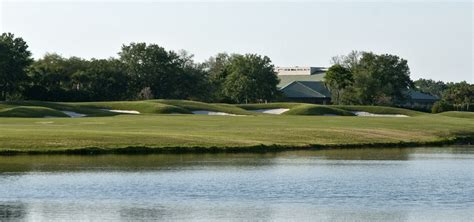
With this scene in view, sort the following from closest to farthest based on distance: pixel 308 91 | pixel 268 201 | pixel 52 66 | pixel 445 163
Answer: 1. pixel 268 201
2. pixel 445 163
3. pixel 52 66
4. pixel 308 91

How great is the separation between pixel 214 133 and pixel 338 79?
107 m

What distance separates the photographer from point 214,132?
237 ft

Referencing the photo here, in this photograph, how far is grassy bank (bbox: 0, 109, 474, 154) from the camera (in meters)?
58.8

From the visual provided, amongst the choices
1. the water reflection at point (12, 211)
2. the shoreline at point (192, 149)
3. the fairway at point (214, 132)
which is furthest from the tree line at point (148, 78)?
the water reflection at point (12, 211)

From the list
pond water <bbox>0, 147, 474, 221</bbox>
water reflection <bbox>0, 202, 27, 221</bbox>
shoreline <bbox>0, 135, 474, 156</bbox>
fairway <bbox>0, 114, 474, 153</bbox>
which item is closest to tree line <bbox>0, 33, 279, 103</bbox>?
fairway <bbox>0, 114, 474, 153</bbox>

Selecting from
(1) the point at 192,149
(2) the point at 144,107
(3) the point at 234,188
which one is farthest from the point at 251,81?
(3) the point at 234,188

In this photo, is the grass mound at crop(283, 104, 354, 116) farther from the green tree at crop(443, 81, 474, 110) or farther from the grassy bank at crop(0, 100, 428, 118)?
the green tree at crop(443, 81, 474, 110)

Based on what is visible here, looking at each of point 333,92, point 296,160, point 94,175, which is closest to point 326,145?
point 296,160

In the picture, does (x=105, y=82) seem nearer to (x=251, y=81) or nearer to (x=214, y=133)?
(x=251, y=81)

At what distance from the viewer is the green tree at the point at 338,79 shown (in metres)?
175

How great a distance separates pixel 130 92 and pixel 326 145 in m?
94.4

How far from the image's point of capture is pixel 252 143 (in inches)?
2557

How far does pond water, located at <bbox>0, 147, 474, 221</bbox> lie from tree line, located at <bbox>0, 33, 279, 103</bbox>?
300ft

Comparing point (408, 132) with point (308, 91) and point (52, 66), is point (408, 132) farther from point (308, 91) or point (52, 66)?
point (308, 91)
